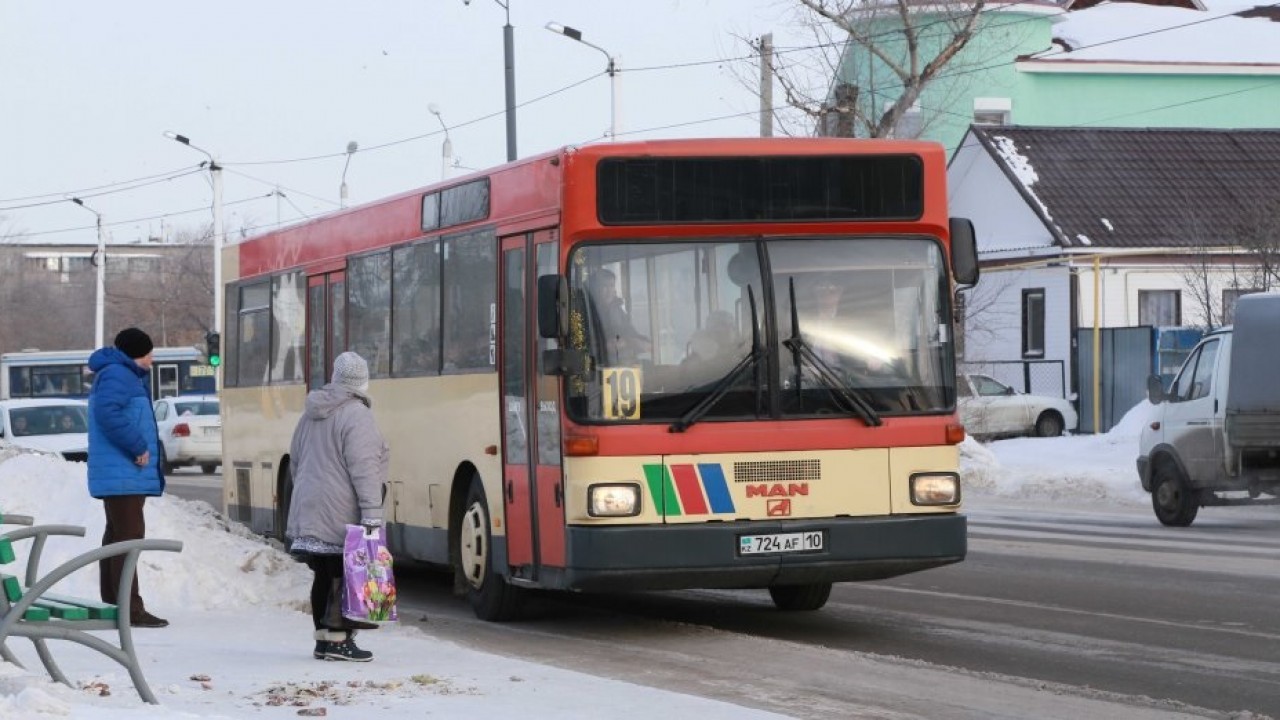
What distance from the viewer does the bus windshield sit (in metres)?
12.5

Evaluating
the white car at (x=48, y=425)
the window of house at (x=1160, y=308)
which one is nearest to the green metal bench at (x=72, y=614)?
the white car at (x=48, y=425)

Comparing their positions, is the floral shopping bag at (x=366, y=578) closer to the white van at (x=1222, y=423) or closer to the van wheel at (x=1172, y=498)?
the white van at (x=1222, y=423)

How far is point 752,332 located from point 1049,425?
3240 cm

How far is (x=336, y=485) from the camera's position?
11352mm

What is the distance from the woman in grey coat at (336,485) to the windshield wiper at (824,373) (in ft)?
8.23

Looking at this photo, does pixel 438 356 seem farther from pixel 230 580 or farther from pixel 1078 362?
pixel 1078 362

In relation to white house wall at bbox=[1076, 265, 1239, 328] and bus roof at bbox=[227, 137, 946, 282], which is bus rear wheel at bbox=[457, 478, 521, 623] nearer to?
bus roof at bbox=[227, 137, 946, 282]

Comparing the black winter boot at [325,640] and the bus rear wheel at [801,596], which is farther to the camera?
the bus rear wheel at [801,596]

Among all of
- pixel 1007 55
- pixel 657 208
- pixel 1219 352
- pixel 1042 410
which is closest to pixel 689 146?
pixel 657 208

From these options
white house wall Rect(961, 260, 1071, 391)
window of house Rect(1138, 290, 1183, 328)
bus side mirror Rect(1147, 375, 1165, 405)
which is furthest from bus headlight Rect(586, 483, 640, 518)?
window of house Rect(1138, 290, 1183, 328)

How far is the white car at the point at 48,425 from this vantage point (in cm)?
3969

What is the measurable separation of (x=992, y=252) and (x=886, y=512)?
122 feet

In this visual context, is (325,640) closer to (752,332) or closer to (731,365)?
(731,365)

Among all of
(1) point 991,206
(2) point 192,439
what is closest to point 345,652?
(2) point 192,439
